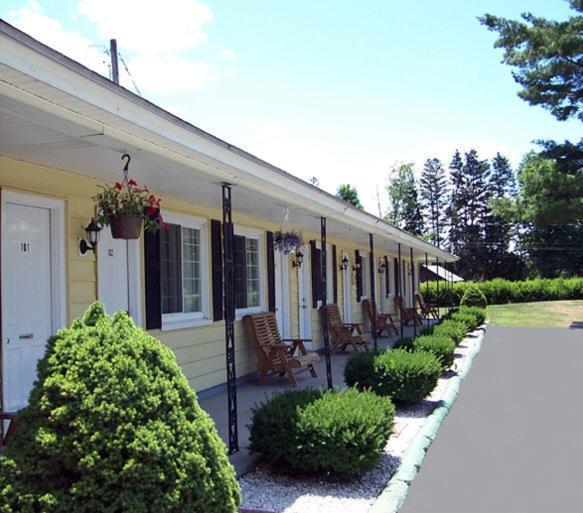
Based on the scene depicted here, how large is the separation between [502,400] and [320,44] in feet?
22.9

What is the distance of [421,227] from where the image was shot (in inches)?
2552

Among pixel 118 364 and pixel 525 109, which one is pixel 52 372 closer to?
pixel 118 364

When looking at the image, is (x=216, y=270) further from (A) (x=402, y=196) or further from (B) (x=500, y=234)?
(B) (x=500, y=234)

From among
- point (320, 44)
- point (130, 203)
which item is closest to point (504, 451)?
point (130, 203)

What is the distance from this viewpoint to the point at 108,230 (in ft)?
20.6

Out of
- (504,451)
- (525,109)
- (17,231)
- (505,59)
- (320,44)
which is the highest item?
(505,59)

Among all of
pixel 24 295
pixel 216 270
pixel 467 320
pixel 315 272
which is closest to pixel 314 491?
pixel 24 295

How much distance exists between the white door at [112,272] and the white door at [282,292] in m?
4.08

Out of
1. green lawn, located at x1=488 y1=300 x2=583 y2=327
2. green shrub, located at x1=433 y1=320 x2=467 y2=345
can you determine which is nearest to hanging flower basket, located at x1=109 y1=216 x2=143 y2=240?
green shrub, located at x1=433 y1=320 x2=467 y2=345

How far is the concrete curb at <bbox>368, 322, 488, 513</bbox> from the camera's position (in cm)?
412

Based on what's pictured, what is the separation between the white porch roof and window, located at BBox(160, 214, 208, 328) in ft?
2.05

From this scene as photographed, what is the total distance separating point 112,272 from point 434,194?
62.1 m

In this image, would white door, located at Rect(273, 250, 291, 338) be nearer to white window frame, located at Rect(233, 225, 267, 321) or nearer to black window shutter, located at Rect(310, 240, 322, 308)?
white window frame, located at Rect(233, 225, 267, 321)

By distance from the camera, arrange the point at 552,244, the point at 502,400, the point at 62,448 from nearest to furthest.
→ the point at 62,448 < the point at 502,400 < the point at 552,244
